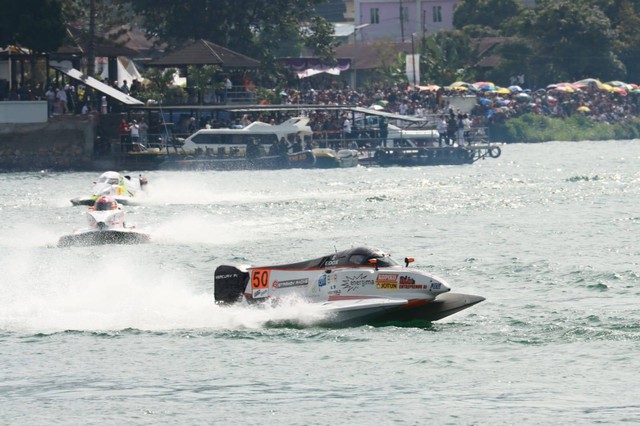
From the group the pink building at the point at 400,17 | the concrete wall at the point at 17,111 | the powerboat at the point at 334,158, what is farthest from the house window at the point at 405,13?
the concrete wall at the point at 17,111

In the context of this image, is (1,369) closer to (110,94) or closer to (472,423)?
(472,423)

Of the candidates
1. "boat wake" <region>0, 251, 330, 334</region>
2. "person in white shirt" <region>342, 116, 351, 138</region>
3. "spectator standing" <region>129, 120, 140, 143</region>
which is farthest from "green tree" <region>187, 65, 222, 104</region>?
"boat wake" <region>0, 251, 330, 334</region>

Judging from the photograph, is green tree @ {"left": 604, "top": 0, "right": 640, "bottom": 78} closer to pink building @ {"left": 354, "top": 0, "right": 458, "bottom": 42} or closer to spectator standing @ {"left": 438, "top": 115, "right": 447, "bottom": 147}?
pink building @ {"left": 354, "top": 0, "right": 458, "bottom": 42}

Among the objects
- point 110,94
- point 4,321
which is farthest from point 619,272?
point 110,94

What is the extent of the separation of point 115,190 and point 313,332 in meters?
26.6

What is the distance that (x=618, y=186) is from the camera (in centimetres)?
6109

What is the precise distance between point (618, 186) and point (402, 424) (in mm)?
42662

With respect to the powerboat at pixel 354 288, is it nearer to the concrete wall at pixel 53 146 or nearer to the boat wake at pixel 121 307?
the boat wake at pixel 121 307

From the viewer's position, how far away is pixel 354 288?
25.2 m

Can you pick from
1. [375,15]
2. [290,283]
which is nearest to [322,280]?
[290,283]

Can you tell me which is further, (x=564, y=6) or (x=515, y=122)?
(x=564, y=6)

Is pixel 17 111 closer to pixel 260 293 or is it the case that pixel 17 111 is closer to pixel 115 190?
pixel 115 190

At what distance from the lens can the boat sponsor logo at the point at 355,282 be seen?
25.2 meters

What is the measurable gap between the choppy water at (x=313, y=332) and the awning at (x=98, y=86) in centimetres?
2462
